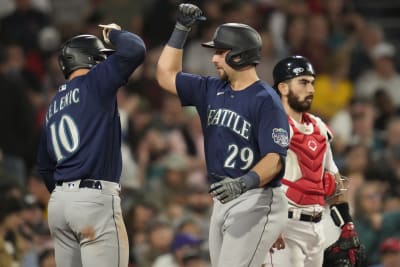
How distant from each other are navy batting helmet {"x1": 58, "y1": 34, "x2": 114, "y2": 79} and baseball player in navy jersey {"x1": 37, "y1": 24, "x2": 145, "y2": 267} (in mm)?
85

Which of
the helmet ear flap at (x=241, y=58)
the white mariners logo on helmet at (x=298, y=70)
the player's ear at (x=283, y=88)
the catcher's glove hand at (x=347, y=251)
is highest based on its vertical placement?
the helmet ear flap at (x=241, y=58)

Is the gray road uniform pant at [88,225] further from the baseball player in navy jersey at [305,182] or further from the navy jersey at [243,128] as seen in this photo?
the baseball player in navy jersey at [305,182]

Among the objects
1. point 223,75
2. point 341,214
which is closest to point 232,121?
point 223,75

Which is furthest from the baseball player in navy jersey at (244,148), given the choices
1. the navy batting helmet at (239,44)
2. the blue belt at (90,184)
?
the blue belt at (90,184)

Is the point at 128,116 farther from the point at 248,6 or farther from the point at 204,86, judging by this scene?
the point at 204,86

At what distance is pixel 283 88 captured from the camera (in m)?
7.86

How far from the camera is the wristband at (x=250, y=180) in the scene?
6.64m

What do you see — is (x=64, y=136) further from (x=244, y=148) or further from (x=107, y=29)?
(x=244, y=148)

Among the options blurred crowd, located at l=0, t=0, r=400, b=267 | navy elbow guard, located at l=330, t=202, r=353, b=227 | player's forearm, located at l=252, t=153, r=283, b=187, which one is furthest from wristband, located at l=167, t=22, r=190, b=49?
blurred crowd, located at l=0, t=0, r=400, b=267

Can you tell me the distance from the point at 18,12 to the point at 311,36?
3576mm

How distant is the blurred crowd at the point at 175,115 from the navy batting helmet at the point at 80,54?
2.63m

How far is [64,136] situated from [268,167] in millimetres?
1356

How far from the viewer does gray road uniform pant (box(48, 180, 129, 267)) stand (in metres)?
7.12

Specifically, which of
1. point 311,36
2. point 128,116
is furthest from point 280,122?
point 311,36
